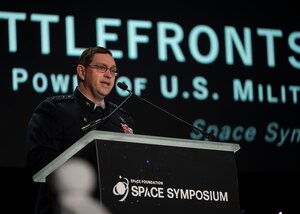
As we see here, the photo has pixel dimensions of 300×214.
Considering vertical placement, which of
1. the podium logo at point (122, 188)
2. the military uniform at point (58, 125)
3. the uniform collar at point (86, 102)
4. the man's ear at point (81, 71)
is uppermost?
the man's ear at point (81, 71)

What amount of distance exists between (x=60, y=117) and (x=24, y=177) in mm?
2751

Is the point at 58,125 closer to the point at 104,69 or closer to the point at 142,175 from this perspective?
the point at 104,69

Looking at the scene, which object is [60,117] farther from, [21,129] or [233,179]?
[21,129]

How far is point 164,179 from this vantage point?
117 inches

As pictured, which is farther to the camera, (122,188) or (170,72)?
(170,72)

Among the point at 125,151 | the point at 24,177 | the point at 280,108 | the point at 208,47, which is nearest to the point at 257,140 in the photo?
the point at 280,108

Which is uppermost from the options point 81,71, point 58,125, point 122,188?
point 81,71

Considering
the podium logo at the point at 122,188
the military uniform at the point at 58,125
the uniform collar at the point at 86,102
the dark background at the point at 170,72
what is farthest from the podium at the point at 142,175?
the dark background at the point at 170,72

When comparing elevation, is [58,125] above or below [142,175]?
above

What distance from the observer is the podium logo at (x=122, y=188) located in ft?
9.38

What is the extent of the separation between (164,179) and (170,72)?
3.20m

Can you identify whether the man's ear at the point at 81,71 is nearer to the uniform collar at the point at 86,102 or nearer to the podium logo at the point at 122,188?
the uniform collar at the point at 86,102

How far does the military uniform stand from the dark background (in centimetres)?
206

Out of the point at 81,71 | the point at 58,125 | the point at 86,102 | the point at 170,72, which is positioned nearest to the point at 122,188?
the point at 58,125
